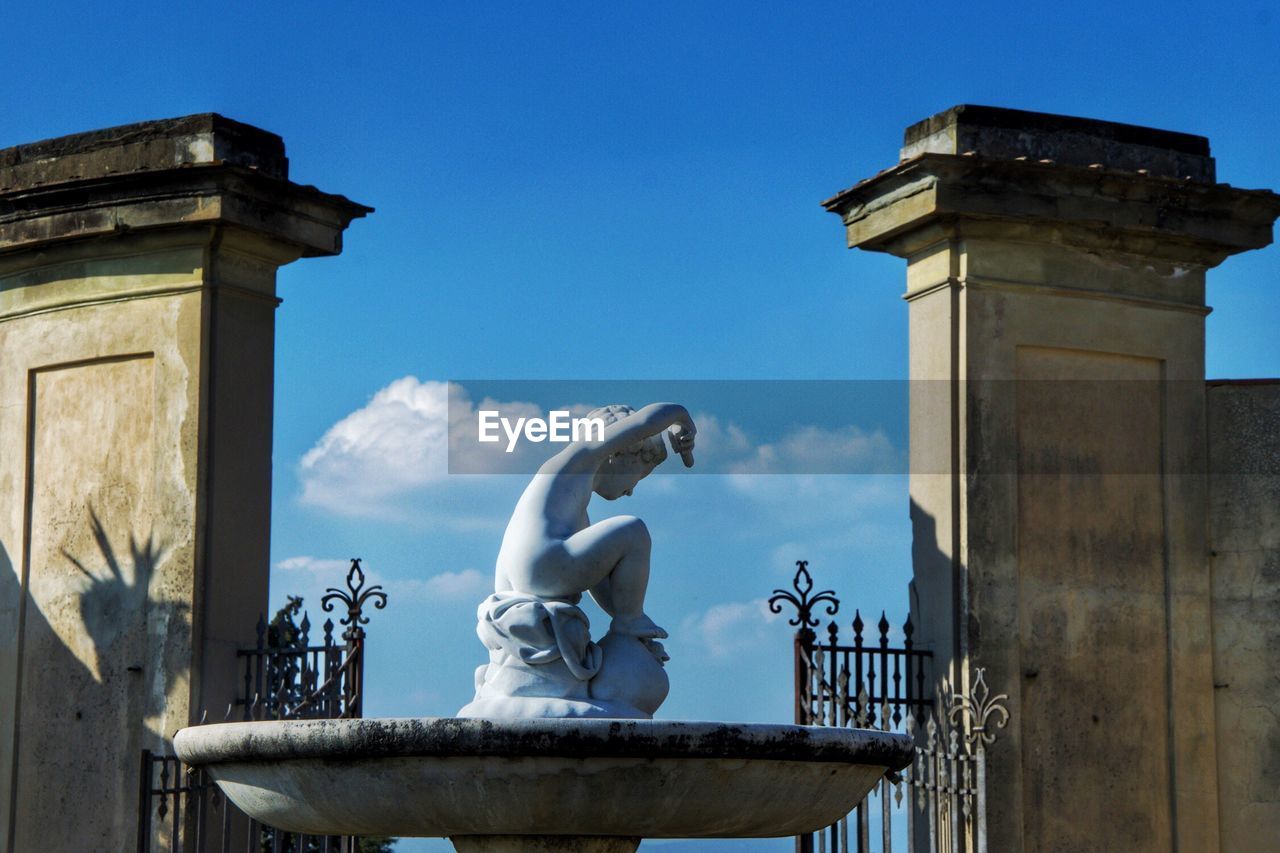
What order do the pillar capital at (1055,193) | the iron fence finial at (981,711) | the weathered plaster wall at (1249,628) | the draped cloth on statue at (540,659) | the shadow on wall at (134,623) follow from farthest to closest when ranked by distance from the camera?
the weathered plaster wall at (1249,628) < the pillar capital at (1055,193) < the shadow on wall at (134,623) < the iron fence finial at (981,711) < the draped cloth on statue at (540,659)

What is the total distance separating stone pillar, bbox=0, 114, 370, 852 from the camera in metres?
11.4

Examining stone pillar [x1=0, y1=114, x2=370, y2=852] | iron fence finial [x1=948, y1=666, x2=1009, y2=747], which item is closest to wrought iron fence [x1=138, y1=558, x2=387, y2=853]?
stone pillar [x1=0, y1=114, x2=370, y2=852]

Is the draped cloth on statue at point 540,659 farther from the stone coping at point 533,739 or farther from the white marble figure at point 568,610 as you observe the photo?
the stone coping at point 533,739

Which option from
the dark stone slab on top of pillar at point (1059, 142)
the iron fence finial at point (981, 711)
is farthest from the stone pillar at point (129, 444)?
the iron fence finial at point (981, 711)

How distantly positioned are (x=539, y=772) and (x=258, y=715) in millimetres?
5276

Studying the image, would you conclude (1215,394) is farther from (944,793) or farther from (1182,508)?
(944,793)

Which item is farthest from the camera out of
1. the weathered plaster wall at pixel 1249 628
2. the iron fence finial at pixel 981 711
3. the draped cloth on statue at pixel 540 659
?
the weathered plaster wall at pixel 1249 628

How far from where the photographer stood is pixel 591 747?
6.03 meters

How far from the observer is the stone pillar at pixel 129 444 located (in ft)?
37.5

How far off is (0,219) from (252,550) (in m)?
2.52

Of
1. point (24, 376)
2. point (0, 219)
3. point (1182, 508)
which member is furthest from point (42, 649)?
point (1182, 508)

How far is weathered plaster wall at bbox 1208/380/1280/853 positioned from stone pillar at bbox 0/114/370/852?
5.28m

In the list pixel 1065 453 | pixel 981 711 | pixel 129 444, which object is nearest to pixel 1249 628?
pixel 1065 453

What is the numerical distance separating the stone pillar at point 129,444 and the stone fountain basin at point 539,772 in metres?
4.99
